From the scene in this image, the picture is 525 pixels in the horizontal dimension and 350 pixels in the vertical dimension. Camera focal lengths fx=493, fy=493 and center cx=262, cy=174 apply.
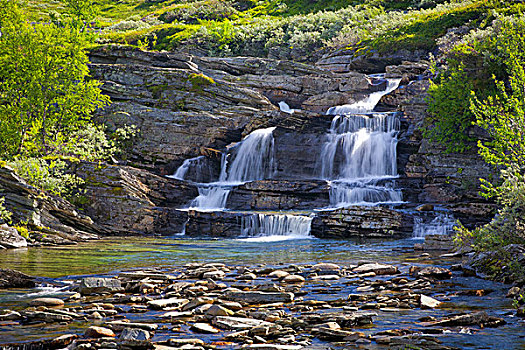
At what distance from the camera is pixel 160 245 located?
25.2 meters

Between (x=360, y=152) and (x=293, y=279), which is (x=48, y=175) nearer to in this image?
(x=293, y=279)

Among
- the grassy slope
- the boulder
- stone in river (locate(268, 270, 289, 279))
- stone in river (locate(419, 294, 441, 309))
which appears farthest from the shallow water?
the grassy slope

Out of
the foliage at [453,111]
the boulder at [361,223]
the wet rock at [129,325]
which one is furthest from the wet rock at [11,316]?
the foliage at [453,111]

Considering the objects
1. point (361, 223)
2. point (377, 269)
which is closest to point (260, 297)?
point (377, 269)

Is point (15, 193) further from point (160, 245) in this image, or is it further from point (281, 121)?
point (281, 121)

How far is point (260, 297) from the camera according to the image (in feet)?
36.6

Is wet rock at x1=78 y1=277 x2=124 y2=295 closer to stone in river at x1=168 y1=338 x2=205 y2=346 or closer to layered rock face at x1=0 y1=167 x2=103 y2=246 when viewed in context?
stone in river at x1=168 y1=338 x2=205 y2=346

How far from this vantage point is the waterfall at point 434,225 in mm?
27578

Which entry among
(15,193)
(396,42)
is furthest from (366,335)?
(396,42)

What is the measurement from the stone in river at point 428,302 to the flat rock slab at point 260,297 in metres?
2.82

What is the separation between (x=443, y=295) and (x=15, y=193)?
22.5 meters

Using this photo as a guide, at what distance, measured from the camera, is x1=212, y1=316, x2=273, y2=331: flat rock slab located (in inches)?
343

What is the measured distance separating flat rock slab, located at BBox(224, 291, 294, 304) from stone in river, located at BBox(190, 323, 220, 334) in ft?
7.49

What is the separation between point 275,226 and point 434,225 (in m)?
9.13
